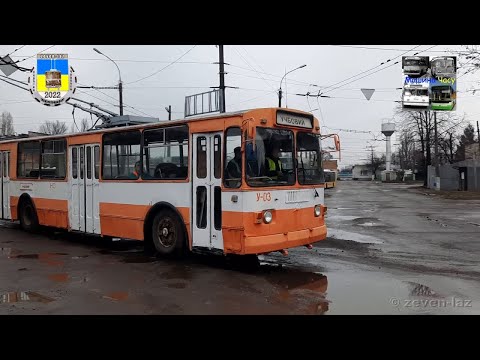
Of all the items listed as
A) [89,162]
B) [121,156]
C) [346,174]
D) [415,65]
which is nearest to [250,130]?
[121,156]

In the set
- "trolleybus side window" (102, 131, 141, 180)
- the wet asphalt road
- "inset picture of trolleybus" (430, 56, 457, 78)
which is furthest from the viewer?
"inset picture of trolleybus" (430, 56, 457, 78)

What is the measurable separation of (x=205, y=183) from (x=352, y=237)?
6.18 meters

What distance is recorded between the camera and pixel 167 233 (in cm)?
977

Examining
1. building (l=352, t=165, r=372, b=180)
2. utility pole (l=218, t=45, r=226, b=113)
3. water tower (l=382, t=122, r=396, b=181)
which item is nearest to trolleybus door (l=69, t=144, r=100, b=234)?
utility pole (l=218, t=45, r=226, b=113)

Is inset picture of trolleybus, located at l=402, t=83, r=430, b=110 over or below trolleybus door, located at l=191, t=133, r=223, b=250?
over

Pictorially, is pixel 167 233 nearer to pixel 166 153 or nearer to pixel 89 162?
pixel 166 153

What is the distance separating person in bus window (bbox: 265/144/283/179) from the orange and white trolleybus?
0.02 metres

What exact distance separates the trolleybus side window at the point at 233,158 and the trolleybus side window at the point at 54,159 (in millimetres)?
6210

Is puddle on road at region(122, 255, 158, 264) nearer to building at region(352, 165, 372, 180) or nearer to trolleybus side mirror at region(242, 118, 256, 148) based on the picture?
trolleybus side mirror at region(242, 118, 256, 148)

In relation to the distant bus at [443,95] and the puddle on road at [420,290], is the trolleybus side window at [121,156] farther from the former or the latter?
the distant bus at [443,95]

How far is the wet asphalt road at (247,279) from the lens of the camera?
6438mm

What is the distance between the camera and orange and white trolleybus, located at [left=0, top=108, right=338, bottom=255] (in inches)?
324

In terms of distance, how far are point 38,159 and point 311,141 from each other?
8692mm

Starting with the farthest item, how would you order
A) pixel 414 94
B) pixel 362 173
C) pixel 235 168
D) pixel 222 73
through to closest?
pixel 362 173 < pixel 414 94 < pixel 222 73 < pixel 235 168
